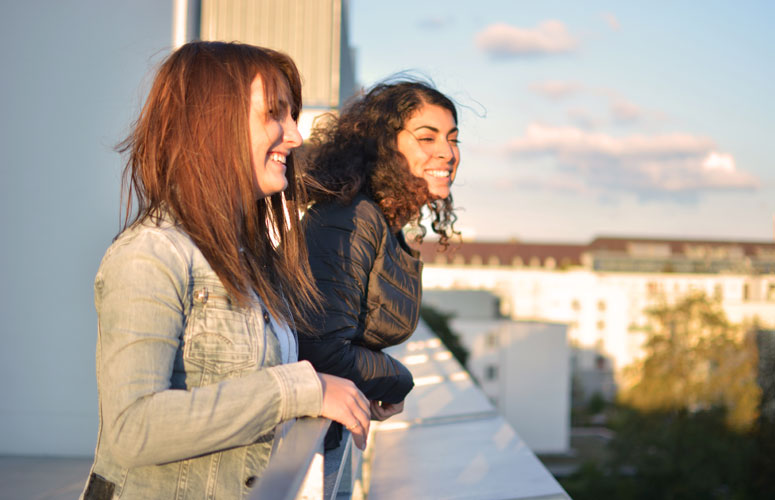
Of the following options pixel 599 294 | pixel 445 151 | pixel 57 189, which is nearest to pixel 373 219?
pixel 445 151

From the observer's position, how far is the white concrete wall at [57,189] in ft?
12.3

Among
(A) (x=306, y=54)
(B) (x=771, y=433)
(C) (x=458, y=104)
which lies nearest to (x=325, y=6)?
(A) (x=306, y=54)

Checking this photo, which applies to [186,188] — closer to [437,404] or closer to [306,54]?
[437,404]

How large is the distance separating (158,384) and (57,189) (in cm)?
321

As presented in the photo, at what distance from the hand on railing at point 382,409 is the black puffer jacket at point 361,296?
5 centimetres

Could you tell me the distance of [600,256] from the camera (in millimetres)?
60062

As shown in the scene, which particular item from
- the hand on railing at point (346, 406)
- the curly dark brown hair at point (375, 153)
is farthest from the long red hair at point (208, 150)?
the curly dark brown hair at point (375, 153)

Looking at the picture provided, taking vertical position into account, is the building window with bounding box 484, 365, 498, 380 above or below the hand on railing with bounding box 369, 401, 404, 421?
below

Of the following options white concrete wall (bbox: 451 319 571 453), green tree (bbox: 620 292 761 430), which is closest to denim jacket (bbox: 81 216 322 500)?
green tree (bbox: 620 292 761 430)

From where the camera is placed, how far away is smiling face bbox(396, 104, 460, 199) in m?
2.45

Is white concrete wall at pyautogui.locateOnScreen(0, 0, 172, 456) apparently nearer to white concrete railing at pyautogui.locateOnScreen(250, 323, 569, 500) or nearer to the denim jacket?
white concrete railing at pyautogui.locateOnScreen(250, 323, 569, 500)

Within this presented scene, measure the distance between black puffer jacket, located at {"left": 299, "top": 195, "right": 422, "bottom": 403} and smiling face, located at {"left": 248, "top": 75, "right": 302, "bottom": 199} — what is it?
0.52 metres

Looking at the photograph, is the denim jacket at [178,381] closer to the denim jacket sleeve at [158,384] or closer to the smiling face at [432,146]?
the denim jacket sleeve at [158,384]

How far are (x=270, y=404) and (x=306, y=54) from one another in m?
4.17
